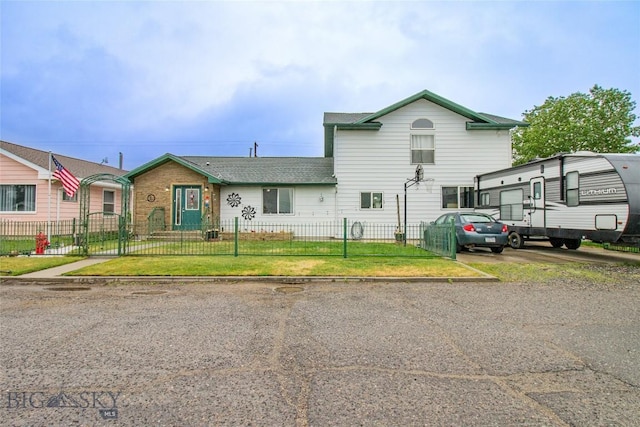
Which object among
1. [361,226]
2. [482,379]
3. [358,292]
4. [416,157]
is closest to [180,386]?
[482,379]

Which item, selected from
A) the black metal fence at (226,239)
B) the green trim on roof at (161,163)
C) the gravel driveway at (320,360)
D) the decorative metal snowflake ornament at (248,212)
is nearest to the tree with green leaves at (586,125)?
the black metal fence at (226,239)

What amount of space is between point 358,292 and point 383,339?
116 inches

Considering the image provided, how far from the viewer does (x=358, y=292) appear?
7.50 metres

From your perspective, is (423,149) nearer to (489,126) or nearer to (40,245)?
(489,126)

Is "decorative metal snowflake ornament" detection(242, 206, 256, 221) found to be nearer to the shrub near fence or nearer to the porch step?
the porch step

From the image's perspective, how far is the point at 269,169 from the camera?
20875 millimetres

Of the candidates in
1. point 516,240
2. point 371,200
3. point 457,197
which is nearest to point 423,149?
point 457,197

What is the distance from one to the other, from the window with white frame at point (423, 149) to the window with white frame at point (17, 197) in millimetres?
19607

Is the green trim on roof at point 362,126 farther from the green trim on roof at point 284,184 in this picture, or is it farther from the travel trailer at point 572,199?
Answer: the travel trailer at point 572,199

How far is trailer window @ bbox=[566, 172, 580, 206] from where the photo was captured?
1186 cm

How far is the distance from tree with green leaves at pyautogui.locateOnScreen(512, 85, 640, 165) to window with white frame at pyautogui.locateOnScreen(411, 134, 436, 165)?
1599 cm

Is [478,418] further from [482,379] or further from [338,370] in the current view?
[338,370]

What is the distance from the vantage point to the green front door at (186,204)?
18547mm

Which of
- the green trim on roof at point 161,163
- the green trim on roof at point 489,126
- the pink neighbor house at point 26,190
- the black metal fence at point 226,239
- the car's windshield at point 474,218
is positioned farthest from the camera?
the green trim on roof at point 489,126
